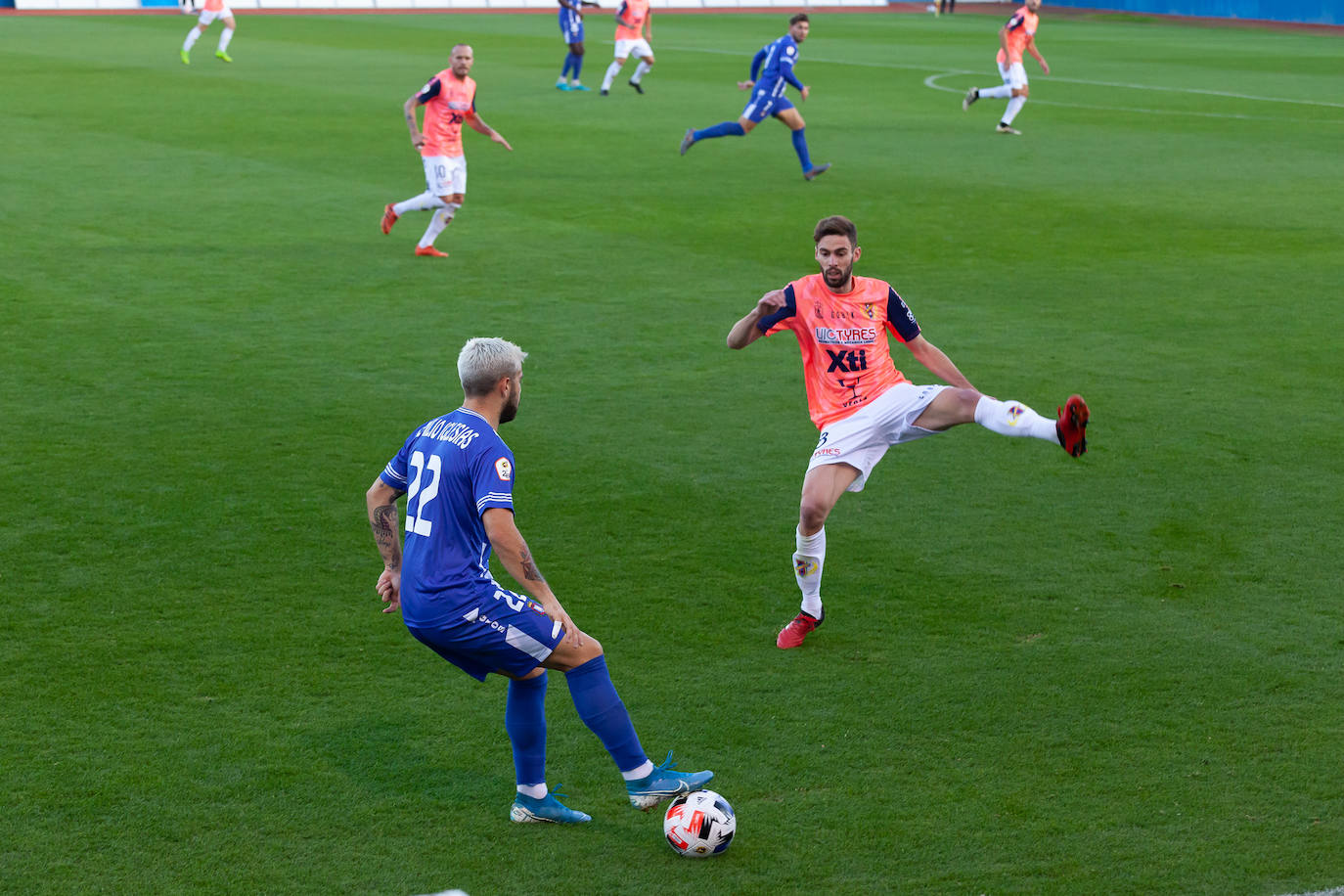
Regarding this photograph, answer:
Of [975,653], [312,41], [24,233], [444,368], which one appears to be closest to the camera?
[975,653]

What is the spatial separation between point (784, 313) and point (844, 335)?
34 centimetres

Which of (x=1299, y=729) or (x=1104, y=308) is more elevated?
(x=1104, y=308)

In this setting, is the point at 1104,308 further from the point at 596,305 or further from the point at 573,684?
the point at 573,684

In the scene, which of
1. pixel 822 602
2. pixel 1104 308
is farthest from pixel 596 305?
pixel 822 602

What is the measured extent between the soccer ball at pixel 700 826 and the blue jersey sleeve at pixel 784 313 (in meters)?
2.65

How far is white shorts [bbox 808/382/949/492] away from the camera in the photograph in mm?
7262

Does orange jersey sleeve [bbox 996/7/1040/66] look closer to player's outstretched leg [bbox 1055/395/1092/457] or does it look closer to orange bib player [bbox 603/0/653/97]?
orange bib player [bbox 603/0/653/97]

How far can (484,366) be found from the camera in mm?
5207

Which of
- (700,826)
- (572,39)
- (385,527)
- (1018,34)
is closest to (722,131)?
(1018,34)

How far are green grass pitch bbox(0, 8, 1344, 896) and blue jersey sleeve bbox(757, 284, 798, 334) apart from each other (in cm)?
146

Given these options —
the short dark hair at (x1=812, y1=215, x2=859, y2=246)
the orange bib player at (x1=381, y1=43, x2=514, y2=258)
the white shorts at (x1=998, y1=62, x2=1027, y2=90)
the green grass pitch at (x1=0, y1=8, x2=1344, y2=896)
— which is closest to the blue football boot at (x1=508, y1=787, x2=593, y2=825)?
the green grass pitch at (x1=0, y1=8, x2=1344, y2=896)

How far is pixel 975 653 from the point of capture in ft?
22.8

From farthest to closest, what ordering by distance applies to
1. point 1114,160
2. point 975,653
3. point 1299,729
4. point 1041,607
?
point 1114,160, point 1041,607, point 975,653, point 1299,729

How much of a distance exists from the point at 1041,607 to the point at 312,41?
39531mm
